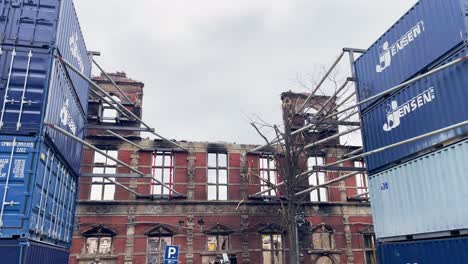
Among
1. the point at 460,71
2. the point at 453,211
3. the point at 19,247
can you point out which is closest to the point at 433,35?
the point at 460,71

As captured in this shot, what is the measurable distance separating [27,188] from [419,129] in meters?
10.5

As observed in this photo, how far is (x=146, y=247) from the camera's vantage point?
2234 centimetres

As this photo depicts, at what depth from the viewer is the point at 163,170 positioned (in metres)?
24.2

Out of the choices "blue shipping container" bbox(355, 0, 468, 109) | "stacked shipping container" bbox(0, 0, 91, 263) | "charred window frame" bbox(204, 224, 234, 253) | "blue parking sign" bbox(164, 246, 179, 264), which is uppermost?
"blue shipping container" bbox(355, 0, 468, 109)

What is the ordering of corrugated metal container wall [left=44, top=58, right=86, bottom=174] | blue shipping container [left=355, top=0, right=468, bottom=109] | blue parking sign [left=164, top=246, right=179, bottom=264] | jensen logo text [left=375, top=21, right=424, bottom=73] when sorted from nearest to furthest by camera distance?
blue shipping container [left=355, top=0, right=468, bottom=109] < corrugated metal container wall [left=44, top=58, right=86, bottom=174] < jensen logo text [left=375, top=21, right=424, bottom=73] < blue parking sign [left=164, top=246, right=179, bottom=264]

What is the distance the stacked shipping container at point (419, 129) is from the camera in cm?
940

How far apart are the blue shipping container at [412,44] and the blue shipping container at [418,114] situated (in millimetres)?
522

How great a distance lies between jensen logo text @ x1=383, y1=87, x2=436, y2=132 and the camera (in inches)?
412

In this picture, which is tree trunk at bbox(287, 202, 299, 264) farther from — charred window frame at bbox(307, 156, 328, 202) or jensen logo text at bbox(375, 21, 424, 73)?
charred window frame at bbox(307, 156, 328, 202)

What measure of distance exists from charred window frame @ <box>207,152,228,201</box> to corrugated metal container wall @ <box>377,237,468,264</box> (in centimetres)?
1369

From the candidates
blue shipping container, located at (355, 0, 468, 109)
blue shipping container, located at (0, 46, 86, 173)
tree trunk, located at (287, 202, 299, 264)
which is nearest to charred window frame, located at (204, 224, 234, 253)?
tree trunk, located at (287, 202, 299, 264)

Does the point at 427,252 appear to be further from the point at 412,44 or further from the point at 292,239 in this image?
the point at 292,239

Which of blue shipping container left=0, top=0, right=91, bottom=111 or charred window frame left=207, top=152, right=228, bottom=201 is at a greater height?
blue shipping container left=0, top=0, right=91, bottom=111

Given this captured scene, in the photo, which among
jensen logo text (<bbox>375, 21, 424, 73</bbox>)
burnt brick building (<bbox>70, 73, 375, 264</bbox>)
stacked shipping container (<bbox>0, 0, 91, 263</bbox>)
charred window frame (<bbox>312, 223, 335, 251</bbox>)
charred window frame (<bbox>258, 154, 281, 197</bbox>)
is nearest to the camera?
stacked shipping container (<bbox>0, 0, 91, 263</bbox>)
